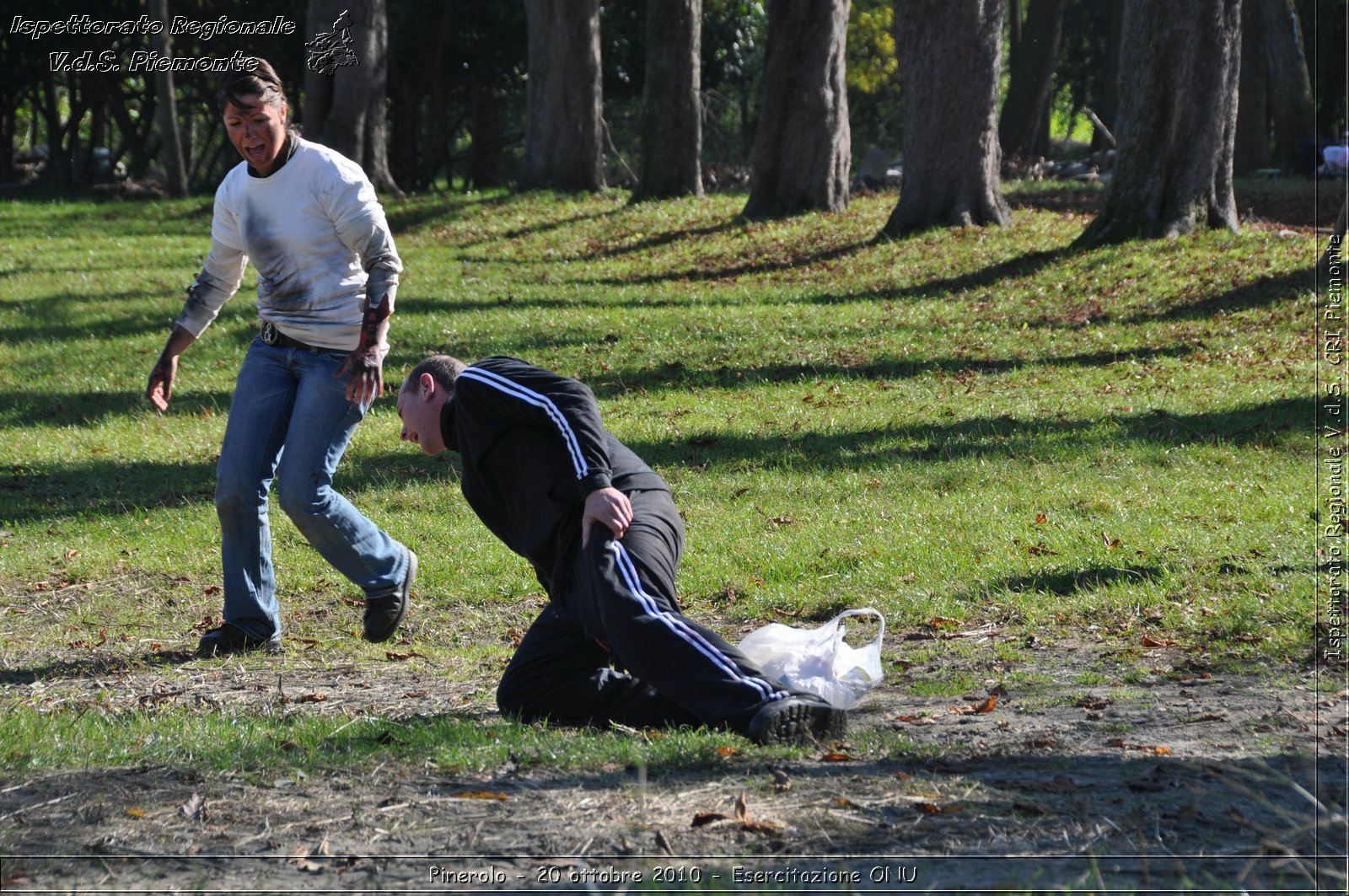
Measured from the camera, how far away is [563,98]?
23656 mm

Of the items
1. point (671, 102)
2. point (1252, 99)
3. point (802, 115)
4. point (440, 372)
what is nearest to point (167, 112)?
point (671, 102)

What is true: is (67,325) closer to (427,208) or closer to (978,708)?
(427,208)

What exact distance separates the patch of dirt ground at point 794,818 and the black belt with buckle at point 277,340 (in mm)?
2154

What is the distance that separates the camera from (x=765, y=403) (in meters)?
11.5

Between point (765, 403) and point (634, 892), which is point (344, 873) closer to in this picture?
point (634, 892)

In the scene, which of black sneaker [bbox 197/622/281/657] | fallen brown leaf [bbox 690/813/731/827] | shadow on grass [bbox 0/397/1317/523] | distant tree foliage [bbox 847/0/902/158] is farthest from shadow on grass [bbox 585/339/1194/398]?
distant tree foliage [bbox 847/0/902/158]

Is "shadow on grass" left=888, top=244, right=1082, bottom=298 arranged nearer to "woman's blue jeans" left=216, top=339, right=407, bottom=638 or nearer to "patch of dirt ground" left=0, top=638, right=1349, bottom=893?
"woman's blue jeans" left=216, top=339, right=407, bottom=638

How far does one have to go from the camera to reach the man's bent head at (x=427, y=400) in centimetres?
510

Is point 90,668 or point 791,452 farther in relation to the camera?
point 791,452

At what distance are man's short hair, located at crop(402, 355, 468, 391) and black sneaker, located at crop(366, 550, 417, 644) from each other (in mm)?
1544

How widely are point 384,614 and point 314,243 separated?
1.75m

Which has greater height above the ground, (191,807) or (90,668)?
(191,807)

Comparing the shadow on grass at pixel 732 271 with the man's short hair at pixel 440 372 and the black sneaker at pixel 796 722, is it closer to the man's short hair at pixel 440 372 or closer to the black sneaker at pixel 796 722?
the man's short hair at pixel 440 372

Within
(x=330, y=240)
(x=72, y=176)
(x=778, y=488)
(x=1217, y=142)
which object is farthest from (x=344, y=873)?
(x=72, y=176)
